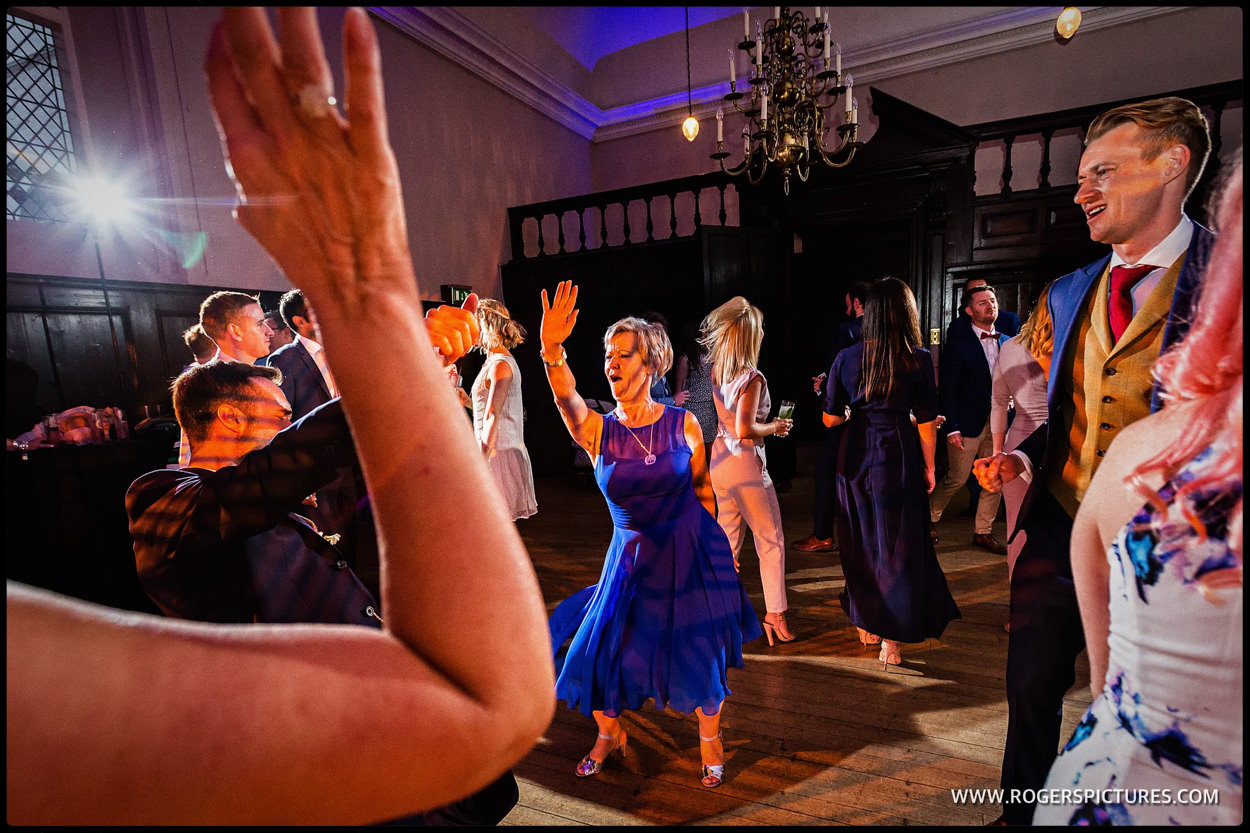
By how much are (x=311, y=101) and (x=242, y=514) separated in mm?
1006

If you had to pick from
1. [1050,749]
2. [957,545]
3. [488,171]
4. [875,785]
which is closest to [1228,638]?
[1050,749]

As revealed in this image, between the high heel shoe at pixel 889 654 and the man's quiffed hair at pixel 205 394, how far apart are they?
2901mm

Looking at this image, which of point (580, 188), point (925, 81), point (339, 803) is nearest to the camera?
point (339, 803)

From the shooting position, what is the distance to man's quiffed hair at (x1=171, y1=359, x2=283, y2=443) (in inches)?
54.9

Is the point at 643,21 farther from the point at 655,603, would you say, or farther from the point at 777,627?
the point at 655,603

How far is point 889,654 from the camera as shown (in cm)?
286

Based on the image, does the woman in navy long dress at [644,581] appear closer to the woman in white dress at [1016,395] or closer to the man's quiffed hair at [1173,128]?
the man's quiffed hair at [1173,128]

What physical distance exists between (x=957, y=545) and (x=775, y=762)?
3.01 m

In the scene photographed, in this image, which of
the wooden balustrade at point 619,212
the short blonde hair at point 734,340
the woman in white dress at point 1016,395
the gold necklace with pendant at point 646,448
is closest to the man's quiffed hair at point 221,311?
the gold necklace with pendant at point 646,448

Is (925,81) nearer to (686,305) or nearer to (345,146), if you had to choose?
(686,305)

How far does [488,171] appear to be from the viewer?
25.0ft

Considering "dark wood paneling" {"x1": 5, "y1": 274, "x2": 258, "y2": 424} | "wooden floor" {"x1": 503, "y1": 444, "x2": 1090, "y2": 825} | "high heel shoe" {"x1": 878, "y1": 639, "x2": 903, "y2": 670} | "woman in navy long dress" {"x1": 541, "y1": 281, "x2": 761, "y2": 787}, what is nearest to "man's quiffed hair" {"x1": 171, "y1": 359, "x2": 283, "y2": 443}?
"woman in navy long dress" {"x1": 541, "y1": 281, "x2": 761, "y2": 787}

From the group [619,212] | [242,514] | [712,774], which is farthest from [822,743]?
[619,212]

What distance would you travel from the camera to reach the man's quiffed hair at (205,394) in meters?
1.39
